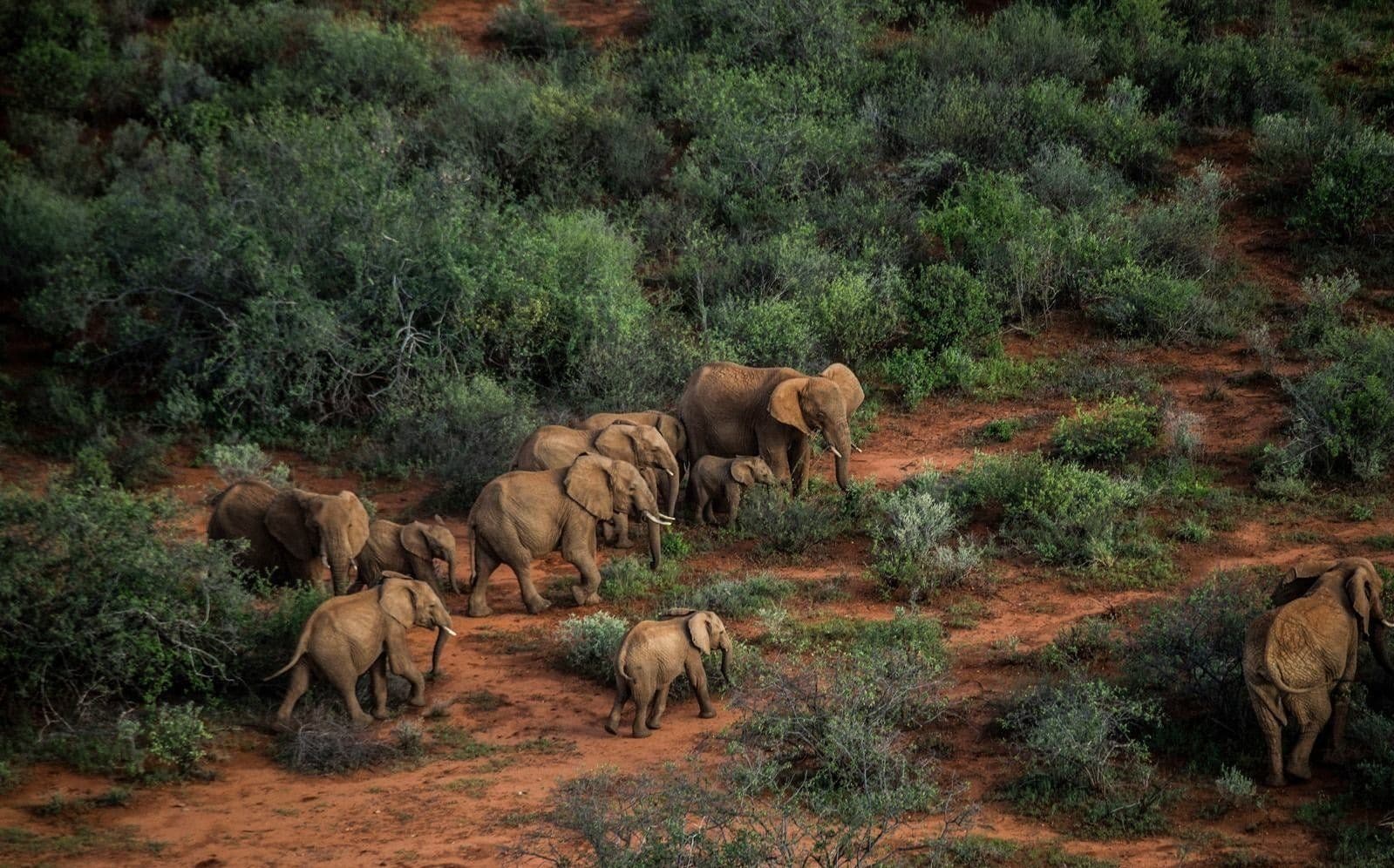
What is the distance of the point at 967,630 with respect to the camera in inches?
495

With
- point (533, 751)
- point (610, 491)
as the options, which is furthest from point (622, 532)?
point (533, 751)

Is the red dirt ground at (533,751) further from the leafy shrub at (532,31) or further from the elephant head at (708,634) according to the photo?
the leafy shrub at (532,31)

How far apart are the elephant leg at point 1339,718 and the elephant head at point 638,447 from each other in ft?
20.1

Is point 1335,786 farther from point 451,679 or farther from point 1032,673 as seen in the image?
point 451,679

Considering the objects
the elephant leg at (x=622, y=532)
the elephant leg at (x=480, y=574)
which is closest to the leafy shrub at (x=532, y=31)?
the elephant leg at (x=622, y=532)

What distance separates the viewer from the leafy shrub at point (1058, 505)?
45.0 ft

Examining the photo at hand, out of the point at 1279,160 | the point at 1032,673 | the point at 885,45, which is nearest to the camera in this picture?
the point at 1032,673

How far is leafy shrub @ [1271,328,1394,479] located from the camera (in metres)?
15.0

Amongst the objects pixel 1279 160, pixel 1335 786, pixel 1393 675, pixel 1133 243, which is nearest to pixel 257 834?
pixel 1335 786

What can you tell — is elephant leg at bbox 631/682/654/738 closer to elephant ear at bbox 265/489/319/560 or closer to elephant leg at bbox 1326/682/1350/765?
elephant ear at bbox 265/489/319/560

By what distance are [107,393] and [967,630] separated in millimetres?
10565

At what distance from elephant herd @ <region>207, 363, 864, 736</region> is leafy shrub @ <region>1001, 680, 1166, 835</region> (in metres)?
2.30

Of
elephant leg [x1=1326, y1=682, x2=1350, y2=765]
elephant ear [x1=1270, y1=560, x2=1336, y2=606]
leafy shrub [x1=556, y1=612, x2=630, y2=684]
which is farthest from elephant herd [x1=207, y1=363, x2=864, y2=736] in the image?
elephant leg [x1=1326, y1=682, x2=1350, y2=765]

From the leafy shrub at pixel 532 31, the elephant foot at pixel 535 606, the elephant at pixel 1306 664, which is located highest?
the leafy shrub at pixel 532 31
